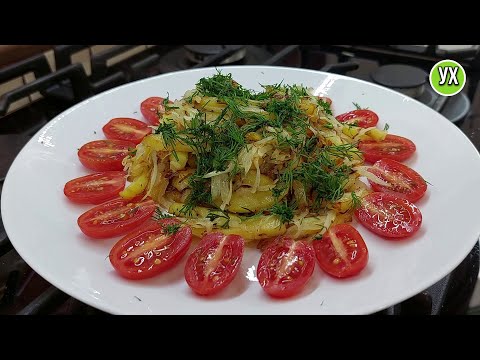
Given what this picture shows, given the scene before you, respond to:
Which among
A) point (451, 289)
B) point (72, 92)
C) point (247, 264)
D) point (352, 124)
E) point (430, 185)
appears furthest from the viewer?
point (72, 92)

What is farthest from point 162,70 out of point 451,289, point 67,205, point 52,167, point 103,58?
point 451,289

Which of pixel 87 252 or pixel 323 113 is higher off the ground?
pixel 323 113

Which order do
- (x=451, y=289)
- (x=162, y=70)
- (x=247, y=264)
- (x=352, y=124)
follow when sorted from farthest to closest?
(x=162, y=70)
(x=352, y=124)
(x=451, y=289)
(x=247, y=264)

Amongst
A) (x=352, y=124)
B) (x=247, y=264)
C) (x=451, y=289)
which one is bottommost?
(x=451, y=289)

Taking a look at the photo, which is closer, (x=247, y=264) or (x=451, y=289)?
(x=247, y=264)

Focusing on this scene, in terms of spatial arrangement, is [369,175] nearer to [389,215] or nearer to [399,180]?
[399,180]

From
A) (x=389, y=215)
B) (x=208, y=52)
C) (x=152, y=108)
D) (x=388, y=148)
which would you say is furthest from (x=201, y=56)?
(x=389, y=215)

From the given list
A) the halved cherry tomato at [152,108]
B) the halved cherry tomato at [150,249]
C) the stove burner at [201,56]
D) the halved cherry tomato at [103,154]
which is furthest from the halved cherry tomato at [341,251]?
the stove burner at [201,56]

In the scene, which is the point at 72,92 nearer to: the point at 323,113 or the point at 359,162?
the point at 323,113
